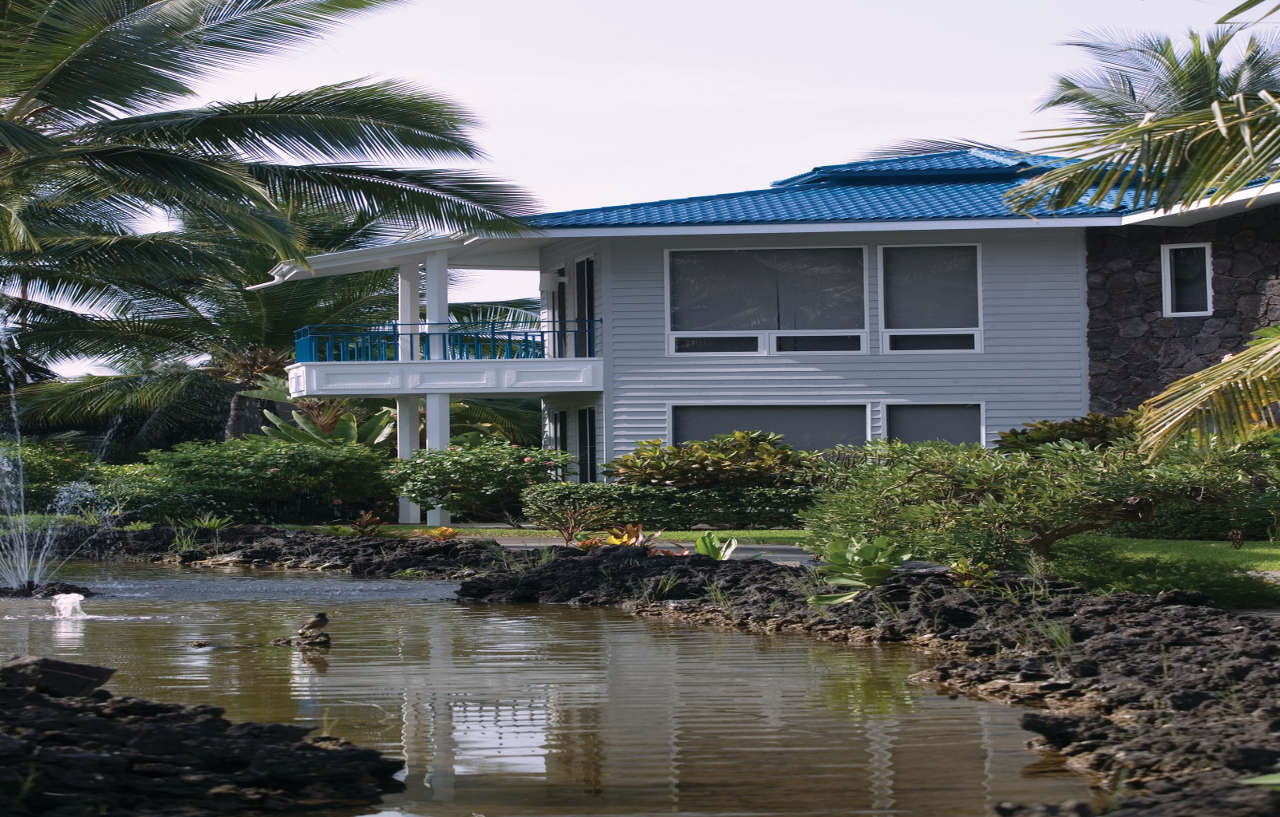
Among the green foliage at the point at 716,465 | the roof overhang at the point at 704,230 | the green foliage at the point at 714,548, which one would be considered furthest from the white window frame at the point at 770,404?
the green foliage at the point at 714,548

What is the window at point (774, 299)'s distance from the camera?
26.2m

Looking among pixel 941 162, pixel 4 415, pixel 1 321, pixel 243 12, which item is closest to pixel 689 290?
pixel 941 162

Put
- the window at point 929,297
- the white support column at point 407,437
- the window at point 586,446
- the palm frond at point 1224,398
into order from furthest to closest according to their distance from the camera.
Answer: the window at point 586,446 < the white support column at point 407,437 < the window at point 929,297 < the palm frond at point 1224,398

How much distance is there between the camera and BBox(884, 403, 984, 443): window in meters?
26.0

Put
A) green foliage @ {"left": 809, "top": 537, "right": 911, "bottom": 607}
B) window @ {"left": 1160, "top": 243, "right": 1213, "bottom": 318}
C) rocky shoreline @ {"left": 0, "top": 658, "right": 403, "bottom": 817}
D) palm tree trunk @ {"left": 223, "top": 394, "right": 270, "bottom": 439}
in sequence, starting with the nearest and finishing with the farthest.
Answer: rocky shoreline @ {"left": 0, "top": 658, "right": 403, "bottom": 817}
green foliage @ {"left": 809, "top": 537, "right": 911, "bottom": 607}
window @ {"left": 1160, "top": 243, "right": 1213, "bottom": 318}
palm tree trunk @ {"left": 223, "top": 394, "right": 270, "bottom": 439}

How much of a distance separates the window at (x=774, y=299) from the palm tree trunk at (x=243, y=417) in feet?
34.1

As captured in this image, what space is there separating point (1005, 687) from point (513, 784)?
11.5ft

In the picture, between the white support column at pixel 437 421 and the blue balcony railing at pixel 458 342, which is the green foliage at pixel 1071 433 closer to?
the blue balcony railing at pixel 458 342

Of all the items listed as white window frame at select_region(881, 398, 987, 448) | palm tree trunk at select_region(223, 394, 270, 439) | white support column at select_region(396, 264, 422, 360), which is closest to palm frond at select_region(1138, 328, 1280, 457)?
white window frame at select_region(881, 398, 987, 448)

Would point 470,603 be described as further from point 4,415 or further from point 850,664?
point 4,415

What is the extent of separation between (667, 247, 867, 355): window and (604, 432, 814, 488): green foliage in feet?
9.13

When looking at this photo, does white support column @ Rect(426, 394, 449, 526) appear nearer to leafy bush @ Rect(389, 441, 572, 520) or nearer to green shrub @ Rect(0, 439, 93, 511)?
leafy bush @ Rect(389, 441, 572, 520)

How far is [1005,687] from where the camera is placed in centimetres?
906

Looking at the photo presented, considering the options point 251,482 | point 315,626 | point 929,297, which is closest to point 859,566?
point 315,626
